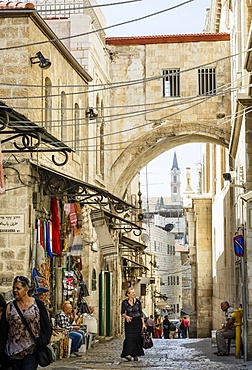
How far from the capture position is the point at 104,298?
2778cm

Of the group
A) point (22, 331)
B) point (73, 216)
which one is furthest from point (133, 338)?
point (22, 331)

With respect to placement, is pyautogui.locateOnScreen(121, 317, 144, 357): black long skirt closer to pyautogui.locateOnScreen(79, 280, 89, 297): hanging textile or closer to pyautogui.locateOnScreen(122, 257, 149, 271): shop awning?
pyautogui.locateOnScreen(79, 280, 89, 297): hanging textile

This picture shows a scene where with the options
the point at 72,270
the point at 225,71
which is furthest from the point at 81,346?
the point at 225,71

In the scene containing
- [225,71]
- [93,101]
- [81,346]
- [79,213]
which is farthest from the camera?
[225,71]

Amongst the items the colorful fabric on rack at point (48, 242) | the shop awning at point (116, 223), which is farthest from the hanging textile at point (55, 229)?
the shop awning at point (116, 223)

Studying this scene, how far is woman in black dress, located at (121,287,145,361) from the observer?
16672mm

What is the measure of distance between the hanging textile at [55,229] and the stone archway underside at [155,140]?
1152 cm

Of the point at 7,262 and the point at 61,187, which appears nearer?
the point at 7,262

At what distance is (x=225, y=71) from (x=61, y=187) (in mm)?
11828

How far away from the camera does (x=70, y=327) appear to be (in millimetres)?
17844

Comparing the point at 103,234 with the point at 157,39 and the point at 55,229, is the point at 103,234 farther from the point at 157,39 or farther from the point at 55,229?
the point at 157,39

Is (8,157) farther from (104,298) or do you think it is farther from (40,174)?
(104,298)

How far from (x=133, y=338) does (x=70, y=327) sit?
1.54 meters

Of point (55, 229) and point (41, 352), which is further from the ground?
point (55, 229)
